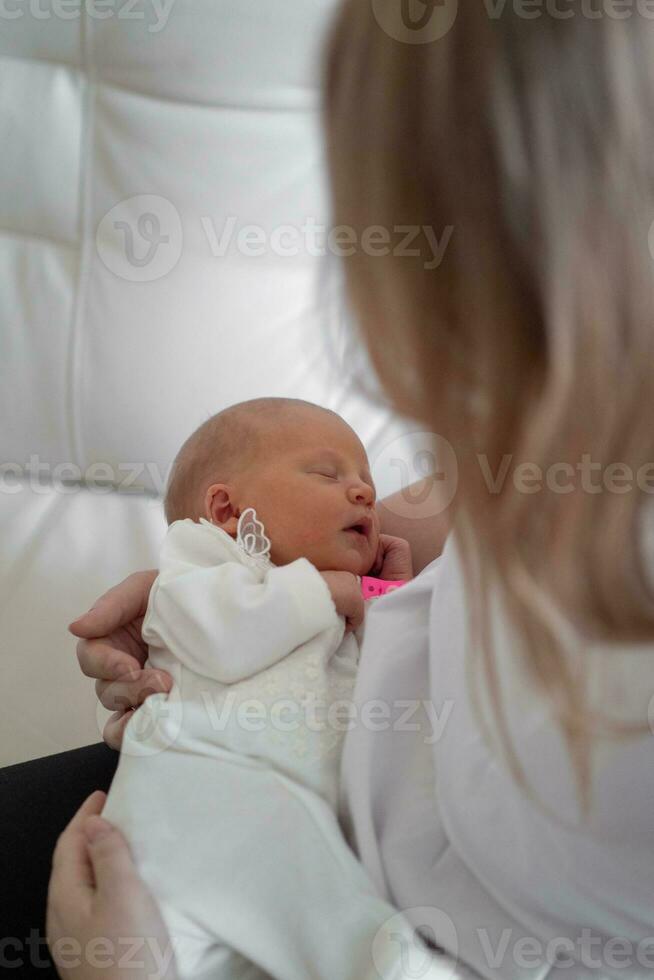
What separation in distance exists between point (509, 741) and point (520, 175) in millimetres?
Result: 341

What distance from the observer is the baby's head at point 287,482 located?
1.02m

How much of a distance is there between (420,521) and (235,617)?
458 millimetres

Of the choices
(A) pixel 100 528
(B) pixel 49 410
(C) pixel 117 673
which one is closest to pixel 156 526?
(A) pixel 100 528

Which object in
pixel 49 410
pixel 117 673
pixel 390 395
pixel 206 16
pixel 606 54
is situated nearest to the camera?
pixel 606 54

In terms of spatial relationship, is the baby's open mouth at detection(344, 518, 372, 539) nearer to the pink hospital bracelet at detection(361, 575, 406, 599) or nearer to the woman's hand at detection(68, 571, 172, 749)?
the pink hospital bracelet at detection(361, 575, 406, 599)

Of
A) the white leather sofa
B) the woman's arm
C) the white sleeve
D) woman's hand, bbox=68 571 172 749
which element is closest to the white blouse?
the white sleeve

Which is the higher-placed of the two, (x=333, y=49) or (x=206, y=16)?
(x=206, y=16)

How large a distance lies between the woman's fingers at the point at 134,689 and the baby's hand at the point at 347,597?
0.17m

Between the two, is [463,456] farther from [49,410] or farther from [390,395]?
[49,410]

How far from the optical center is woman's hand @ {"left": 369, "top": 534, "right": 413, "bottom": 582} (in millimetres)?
1146

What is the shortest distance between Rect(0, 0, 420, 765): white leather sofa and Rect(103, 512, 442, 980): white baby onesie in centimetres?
65

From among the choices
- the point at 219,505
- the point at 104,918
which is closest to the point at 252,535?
the point at 219,505

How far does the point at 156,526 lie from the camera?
162cm

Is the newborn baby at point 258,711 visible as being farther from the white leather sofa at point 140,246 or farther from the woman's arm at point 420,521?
the white leather sofa at point 140,246
